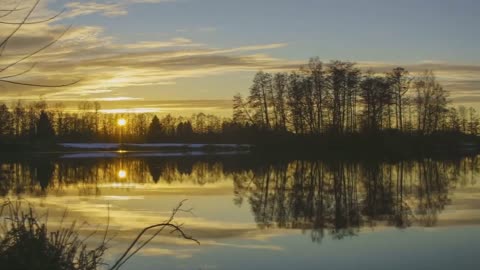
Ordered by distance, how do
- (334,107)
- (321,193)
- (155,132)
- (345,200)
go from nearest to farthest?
(345,200), (321,193), (334,107), (155,132)

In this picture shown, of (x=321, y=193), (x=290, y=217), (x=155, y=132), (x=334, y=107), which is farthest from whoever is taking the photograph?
(x=155, y=132)

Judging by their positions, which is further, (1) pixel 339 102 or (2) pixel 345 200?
(1) pixel 339 102

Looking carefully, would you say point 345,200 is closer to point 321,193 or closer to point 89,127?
point 321,193

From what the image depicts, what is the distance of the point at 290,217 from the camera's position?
16781mm

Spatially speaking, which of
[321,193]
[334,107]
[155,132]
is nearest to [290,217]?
[321,193]

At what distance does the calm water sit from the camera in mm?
11602

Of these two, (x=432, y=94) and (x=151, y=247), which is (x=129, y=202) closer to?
(x=151, y=247)

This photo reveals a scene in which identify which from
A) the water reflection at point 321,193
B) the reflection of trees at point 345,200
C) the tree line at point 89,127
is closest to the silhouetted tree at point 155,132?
the tree line at point 89,127

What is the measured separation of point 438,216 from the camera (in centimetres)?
1670

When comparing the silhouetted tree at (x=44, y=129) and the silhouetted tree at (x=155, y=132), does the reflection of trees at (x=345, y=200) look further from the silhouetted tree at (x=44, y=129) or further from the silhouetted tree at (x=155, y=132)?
the silhouetted tree at (x=155, y=132)

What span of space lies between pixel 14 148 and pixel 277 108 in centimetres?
3124

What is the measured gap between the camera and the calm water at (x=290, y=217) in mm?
11602

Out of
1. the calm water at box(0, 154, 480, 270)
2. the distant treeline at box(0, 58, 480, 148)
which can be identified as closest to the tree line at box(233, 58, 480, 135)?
the distant treeline at box(0, 58, 480, 148)

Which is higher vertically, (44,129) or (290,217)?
(44,129)
